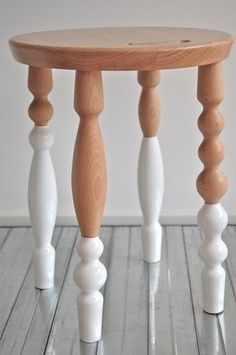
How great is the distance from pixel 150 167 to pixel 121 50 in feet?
1.67

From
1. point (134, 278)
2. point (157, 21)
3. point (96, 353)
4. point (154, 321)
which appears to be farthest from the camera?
point (157, 21)

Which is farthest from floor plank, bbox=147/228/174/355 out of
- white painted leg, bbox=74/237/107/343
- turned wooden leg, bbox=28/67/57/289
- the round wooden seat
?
the round wooden seat

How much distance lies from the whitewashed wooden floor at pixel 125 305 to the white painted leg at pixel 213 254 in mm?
30

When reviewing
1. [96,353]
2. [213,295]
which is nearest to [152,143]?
[213,295]

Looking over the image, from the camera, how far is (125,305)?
1.47m

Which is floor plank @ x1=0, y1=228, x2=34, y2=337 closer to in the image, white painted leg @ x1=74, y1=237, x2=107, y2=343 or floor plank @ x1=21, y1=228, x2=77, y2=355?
floor plank @ x1=21, y1=228, x2=77, y2=355

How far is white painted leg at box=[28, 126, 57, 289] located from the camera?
4.91 feet

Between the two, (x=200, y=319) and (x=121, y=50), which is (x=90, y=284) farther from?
(x=121, y=50)

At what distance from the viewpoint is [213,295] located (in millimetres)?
1402

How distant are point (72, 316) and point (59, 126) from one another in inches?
24.6

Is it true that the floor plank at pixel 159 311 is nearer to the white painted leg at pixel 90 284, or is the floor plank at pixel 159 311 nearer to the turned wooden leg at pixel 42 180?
the white painted leg at pixel 90 284

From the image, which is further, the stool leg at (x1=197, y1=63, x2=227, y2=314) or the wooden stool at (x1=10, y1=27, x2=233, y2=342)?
the stool leg at (x1=197, y1=63, x2=227, y2=314)

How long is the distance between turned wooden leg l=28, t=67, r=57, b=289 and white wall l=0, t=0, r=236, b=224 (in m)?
0.41

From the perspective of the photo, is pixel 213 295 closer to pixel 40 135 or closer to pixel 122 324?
pixel 122 324
